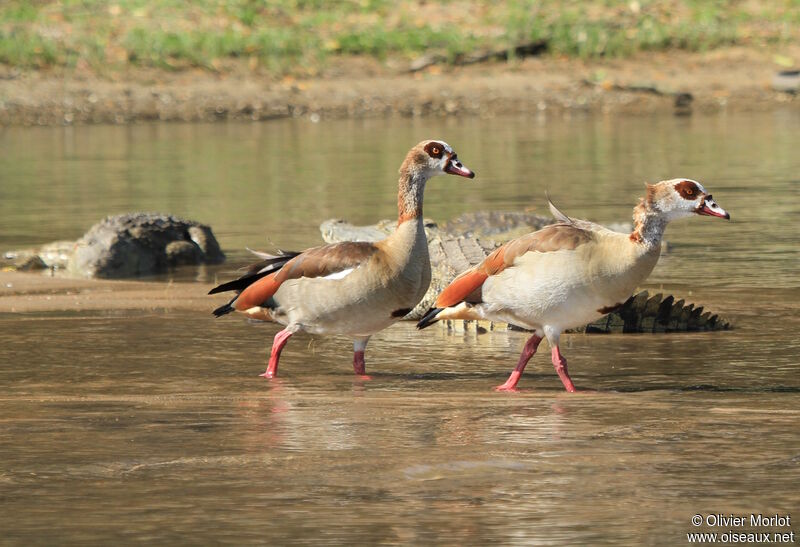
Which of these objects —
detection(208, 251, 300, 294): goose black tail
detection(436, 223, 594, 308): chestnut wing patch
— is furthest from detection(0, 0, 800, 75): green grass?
detection(436, 223, 594, 308): chestnut wing patch

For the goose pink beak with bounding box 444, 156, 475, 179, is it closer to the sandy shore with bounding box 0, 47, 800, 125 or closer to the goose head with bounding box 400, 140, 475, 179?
the goose head with bounding box 400, 140, 475, 179

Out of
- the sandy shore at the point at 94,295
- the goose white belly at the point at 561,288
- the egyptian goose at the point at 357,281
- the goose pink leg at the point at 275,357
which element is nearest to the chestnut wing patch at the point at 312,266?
the egyptian goose at the point at 357,281

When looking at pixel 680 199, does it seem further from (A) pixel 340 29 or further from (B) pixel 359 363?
(A) pixel 340 29

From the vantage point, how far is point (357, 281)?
6820mm

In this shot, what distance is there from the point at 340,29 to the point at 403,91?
2.95m

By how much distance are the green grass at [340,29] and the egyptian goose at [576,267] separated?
63.4 ft

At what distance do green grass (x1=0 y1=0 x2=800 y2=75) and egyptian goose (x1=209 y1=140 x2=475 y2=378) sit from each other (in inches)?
734

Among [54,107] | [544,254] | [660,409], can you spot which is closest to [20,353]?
[544,254]

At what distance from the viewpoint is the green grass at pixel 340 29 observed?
25594mm

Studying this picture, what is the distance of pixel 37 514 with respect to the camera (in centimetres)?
470

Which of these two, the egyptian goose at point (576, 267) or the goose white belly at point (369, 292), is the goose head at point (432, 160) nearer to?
the goose white belly at point (369, 292)

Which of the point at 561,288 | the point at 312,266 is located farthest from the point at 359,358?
the point at 561,288

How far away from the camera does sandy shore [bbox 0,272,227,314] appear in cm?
948

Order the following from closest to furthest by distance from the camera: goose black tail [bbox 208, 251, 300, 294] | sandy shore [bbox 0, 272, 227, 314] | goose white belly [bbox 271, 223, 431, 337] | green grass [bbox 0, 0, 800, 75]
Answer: goose white belly [bbox 271, 223, 431, 337], goose black tail [bbox 208, 251, 300, 294], sandy shore [bbox 0, 272, 227, 314], green grass [bbox 0, 0, 800, 75]
